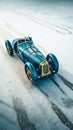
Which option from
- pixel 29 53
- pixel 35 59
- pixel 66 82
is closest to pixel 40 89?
pixel 66 82

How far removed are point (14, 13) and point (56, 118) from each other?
638 inches

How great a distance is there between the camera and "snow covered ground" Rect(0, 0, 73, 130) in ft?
22.0

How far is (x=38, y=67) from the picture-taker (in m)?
8.91

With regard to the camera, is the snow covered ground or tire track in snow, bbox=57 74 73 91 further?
tire track in snow, bbox=57 74 73 91

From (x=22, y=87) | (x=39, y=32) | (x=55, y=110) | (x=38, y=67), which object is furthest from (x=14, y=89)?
(x=39, y=32)

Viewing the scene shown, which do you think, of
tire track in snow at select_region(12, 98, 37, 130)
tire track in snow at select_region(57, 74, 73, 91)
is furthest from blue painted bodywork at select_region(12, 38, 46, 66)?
tire track in snow at select_region(12, 98, 37, 130)

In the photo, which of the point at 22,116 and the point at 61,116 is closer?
the point at 61,116

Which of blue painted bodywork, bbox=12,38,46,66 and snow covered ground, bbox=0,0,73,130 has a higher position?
blue painted bodywork, bbox=12,38,46,66

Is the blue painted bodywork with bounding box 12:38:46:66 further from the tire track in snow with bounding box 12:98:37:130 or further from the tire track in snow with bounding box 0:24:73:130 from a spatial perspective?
the tire track in snow with bounding box 0:24:73:130

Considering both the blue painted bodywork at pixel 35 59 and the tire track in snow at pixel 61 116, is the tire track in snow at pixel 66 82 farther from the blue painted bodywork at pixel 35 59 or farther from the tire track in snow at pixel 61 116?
the tire track in snow at pixel 61 116

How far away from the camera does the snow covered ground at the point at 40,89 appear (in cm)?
671

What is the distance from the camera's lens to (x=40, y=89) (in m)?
8.31

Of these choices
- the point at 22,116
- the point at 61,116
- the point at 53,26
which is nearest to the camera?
the point at 61,116

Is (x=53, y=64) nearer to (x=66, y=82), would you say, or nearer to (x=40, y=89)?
(x=66, y=82)
